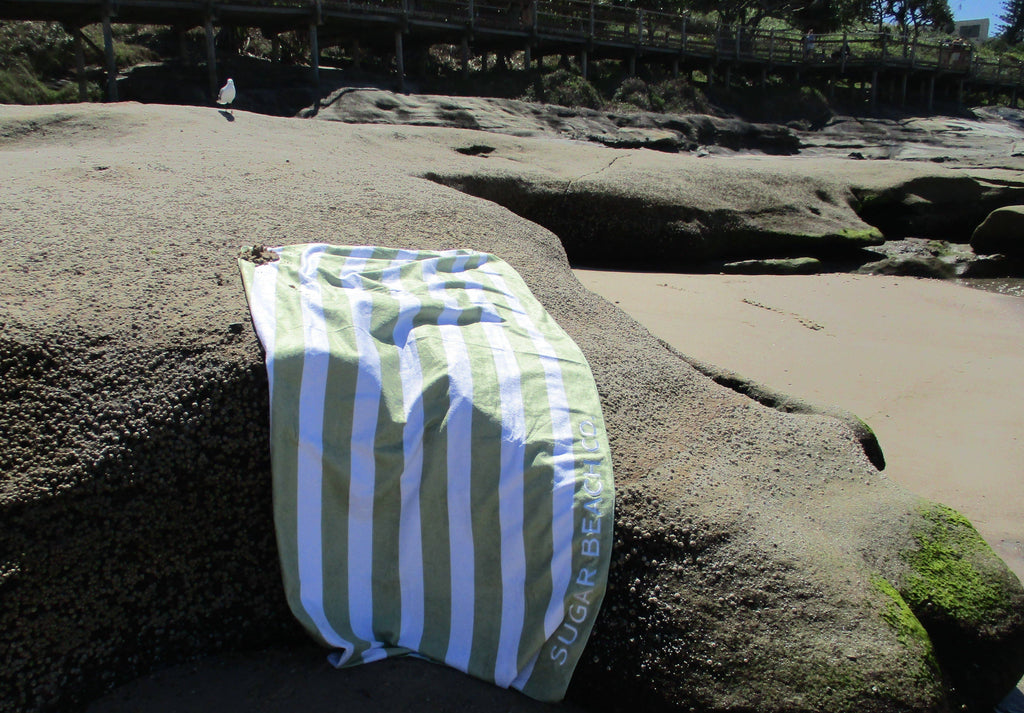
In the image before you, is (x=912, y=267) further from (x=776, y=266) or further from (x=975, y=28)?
(x=975, y=28)

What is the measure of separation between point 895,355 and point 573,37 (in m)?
18.0

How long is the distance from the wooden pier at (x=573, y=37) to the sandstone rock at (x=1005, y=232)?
12.1 meters

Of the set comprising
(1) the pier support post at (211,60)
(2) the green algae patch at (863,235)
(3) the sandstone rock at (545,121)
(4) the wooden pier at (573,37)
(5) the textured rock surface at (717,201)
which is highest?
(4) the wooden pier at (573,37)

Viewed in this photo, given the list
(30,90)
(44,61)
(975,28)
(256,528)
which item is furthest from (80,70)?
(975,28)

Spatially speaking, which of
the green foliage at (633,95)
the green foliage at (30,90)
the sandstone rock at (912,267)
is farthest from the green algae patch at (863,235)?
the green foliage at (633,95)

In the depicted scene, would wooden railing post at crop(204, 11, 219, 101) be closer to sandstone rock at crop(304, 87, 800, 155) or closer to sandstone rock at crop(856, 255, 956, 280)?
sandstone rock at crop(304, 87, 800, 155)

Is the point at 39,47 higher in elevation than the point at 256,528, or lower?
higher

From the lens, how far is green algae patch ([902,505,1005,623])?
2264 mm

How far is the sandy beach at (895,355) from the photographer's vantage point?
379cm

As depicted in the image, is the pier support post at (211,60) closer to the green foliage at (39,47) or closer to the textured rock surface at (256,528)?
the green foliage at (39,47)

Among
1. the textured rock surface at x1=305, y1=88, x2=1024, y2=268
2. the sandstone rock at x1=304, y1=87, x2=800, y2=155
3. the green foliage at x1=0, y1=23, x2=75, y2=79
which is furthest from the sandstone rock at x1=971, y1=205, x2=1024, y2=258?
the green foliage at x1=0, y1=23, x2=75, y2=79

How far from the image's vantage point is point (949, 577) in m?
2.33

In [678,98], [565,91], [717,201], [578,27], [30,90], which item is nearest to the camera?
[717,201]

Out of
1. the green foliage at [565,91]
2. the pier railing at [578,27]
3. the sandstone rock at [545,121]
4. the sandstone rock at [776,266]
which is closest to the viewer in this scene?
the sandstone rock at [776,266]
